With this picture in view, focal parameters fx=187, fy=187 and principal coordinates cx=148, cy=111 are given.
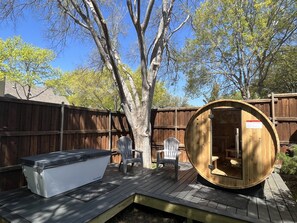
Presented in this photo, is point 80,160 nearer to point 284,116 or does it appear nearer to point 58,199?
point 58,199

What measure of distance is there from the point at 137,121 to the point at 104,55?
84.4 inches

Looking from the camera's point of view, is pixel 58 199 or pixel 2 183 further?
pixel 2 183

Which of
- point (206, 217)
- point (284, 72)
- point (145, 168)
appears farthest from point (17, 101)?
point (284, 72)

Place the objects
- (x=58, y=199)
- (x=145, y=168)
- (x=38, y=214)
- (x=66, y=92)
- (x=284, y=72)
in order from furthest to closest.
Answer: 1. (x=66, y=92)
2. (x=284, y=72)
3. (x=145, y=168)
4. (x=58, y=199)
5. (x=38, y=214)

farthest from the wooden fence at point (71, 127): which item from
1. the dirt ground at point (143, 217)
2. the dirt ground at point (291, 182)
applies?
the dirt ground at point (143, 217)

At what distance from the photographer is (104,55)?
17.6ft

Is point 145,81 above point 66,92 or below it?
below

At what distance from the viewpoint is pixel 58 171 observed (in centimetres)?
320

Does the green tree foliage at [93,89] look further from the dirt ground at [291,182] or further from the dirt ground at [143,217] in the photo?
the dirt ground at [143,217]

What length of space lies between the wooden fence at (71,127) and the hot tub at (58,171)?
540 mm

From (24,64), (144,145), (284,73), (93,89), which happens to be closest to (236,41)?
(284,73)

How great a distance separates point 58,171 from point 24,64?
15183 mm

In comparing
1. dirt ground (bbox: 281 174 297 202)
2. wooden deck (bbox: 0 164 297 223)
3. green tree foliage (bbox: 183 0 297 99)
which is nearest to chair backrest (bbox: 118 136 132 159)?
wooden deck (bbox: 0 164 297 223)

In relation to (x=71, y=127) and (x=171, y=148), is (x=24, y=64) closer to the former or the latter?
(x=71, y=127)
